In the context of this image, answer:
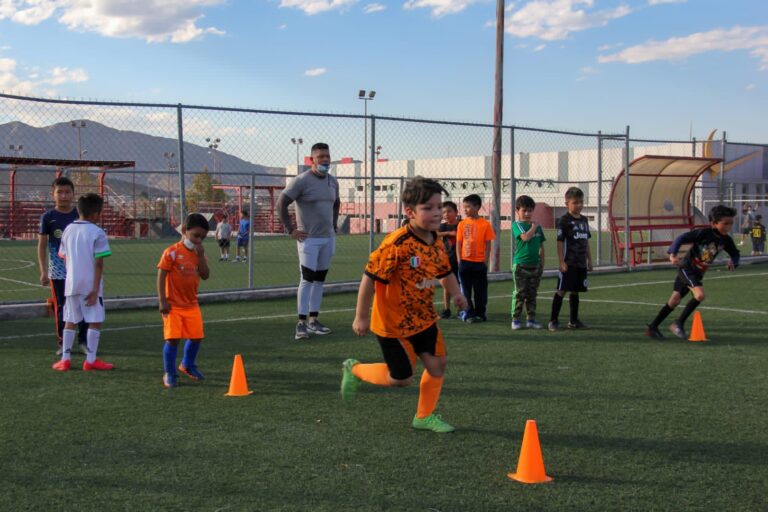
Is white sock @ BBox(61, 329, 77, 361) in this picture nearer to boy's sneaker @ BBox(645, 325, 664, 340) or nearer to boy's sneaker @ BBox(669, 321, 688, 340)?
boy's sneaker @ BBox(645, 325, 664, 340)

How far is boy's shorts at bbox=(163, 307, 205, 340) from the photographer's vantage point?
255 inches

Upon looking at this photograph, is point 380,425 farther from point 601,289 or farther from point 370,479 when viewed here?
point 601,289

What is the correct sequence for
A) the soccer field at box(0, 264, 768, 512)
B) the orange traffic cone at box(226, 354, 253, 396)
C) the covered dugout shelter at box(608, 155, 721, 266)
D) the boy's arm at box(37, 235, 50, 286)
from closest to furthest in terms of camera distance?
the soccer field at box(0, 264, 768, 512) → the orange traffic cone at box(226, 354, 253, 396) → the boy's arm at box(37, 235, 50, 286) → the covered dugout shelter at box(608, 155, 721, 266)

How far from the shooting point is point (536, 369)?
7109 mm

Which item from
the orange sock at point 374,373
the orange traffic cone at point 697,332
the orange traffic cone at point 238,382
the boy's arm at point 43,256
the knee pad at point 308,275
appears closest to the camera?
the orange sock at point 374,373

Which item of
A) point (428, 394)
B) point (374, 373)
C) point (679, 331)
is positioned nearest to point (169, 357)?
point (374, 373)

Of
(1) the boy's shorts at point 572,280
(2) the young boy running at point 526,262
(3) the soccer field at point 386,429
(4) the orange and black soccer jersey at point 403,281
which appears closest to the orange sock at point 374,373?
(3) the soccer field at point 386,429

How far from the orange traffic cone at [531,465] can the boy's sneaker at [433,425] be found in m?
0.90

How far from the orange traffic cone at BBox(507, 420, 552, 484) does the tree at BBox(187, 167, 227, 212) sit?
1370 inches

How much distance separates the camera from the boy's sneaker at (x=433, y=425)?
5102 mm

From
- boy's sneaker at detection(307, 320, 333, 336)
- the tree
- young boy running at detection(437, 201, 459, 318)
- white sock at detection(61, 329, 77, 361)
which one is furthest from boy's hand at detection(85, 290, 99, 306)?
the tree

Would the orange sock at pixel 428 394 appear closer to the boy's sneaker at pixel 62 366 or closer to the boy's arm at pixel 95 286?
the boy's arm at pixel 95 286

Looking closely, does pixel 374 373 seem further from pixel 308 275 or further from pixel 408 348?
pixel 308 275

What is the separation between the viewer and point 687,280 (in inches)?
346
